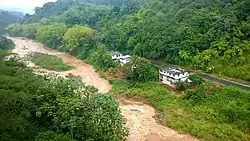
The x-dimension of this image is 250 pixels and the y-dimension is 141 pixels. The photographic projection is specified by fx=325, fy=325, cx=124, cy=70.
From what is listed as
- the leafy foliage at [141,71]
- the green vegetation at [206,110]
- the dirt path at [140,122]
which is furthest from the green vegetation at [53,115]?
the leafy foliage at [141,71]

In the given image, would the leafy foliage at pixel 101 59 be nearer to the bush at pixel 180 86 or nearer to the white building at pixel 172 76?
the white building at pixel 172 76

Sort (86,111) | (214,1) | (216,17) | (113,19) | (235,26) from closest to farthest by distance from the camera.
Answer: (86,111), (235,26), (216,17), (214,1), (113,19)

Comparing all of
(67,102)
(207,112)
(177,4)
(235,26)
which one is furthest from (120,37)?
(67,102)

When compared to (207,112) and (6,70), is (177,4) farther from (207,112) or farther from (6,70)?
(6,70)

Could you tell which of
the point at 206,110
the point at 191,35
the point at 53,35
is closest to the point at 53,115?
the point at 206,110


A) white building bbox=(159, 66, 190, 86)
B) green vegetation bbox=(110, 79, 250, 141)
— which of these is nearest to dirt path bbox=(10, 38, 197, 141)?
green vegetation bbox=(110, 79, 250, 141)

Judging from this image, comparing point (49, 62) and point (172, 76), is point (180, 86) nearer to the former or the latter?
point (172, 76)
